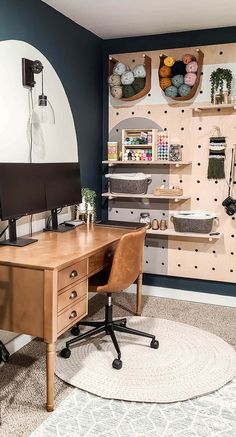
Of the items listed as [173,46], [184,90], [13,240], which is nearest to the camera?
[13,240]

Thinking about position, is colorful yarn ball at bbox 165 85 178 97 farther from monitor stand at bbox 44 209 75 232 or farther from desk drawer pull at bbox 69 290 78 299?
desk drawer pull at bbox 69 290 78 299

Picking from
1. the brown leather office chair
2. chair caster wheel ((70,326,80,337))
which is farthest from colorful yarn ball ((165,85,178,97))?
chair caster wheel ((70,326,80,337))

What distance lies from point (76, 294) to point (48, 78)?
5.56ft

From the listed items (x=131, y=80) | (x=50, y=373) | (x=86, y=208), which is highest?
(x=131, y=80)

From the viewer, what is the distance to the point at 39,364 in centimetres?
258

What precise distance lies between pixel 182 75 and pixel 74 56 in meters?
0.95

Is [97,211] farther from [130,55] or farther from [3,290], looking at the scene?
[3,290]

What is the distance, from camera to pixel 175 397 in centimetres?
223

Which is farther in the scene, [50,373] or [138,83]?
[138,83]

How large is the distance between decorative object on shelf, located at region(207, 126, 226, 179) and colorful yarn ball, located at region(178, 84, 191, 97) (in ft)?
1.32

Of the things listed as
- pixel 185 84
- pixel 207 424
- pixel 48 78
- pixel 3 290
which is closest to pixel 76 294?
pixel 3 290

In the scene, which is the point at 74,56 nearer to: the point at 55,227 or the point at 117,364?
the point at 55,227

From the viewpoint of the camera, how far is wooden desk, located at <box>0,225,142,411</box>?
202 cm

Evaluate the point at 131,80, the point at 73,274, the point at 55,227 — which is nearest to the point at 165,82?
the point at 131,80
